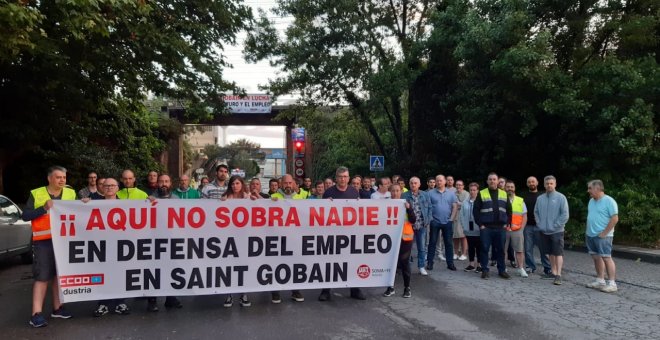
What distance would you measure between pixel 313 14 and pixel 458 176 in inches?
298

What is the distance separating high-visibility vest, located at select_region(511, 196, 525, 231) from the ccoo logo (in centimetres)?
333

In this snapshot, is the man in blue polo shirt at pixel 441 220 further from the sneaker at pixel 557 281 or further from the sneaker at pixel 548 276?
the sneaker at pixel 557 281

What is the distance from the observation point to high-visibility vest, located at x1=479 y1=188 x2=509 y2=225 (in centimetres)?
886

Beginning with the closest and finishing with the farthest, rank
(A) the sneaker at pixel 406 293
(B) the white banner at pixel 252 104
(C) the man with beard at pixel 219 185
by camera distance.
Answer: (A) the sneaker at pixel 406 293 → (C) the man with beard at pixel 219 185 → (B) the white banner at pixel 252 104

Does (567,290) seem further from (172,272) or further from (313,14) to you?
(313,14)

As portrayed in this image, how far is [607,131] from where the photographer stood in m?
13.5

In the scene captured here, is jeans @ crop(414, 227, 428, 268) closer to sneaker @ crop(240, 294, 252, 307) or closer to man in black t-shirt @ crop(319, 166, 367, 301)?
man in black t-shirt @ crop(319, 166, 367, 301)

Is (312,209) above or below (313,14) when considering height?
below

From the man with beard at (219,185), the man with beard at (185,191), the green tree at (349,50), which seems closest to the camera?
the man with beard at (219,185)

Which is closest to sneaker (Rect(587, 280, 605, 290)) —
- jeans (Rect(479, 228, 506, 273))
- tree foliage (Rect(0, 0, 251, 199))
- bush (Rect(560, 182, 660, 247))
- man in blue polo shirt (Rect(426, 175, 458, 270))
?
jeans (Rect(479, 228, 506, 273))

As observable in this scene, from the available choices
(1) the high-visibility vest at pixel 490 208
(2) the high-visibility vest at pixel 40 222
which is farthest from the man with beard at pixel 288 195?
(1) the high-visibility vest at pixel 490 208

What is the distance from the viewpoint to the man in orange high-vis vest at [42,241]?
599cm

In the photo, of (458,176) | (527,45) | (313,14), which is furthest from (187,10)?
Answer: (458,176)

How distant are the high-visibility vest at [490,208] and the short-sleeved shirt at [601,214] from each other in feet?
4.32
